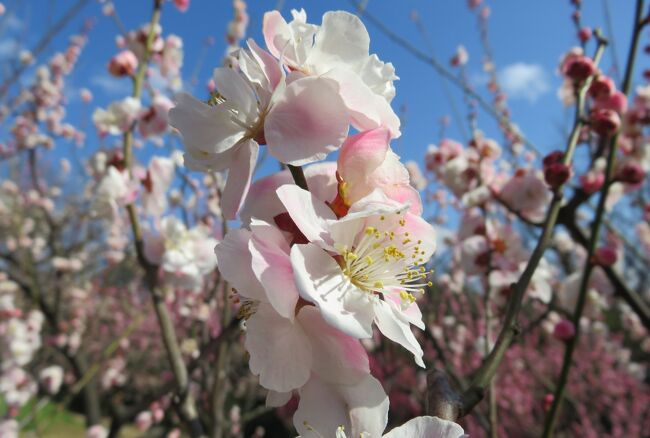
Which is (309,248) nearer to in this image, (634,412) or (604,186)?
(604,186)

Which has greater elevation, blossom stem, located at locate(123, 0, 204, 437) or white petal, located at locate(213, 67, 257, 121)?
white petal, located at locate(213, 67, 257, 121)

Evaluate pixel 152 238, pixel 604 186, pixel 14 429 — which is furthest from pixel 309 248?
pixel 14 429

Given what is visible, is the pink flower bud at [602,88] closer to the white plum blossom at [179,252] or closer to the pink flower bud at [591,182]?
the pink flower bud at [591,182]

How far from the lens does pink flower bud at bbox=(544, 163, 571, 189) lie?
888 millimetres

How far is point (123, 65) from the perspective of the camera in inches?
63.2

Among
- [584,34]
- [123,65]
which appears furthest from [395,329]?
[584,34]

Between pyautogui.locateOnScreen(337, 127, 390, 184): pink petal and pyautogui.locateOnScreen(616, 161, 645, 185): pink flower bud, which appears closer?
pyautogui.locateOnScreen(337, 127, 390, 184): pink petal

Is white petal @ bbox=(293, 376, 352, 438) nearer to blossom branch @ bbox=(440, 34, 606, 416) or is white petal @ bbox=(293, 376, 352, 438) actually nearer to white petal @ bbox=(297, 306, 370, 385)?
white petal @ bbox=(297, 306, 370, 385)

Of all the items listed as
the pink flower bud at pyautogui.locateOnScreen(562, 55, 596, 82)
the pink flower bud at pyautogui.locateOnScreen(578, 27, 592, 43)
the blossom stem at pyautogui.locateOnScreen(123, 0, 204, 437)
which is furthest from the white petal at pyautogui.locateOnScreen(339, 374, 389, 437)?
the pink flower bud at pyautogui.locateOnScreen(578, 27, 592, 43)

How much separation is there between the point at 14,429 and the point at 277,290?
3936 mm

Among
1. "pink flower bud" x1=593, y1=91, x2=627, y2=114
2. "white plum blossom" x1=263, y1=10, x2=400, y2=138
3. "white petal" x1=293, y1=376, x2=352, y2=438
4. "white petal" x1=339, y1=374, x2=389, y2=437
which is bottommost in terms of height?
"white petal" x1=293, y1=376, x2=352, y2=438

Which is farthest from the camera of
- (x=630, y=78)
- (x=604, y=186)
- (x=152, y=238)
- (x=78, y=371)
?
(x=78, y=371)

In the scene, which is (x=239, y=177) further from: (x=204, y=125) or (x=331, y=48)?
(x=331, y=48)

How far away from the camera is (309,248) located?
1.47 feet
